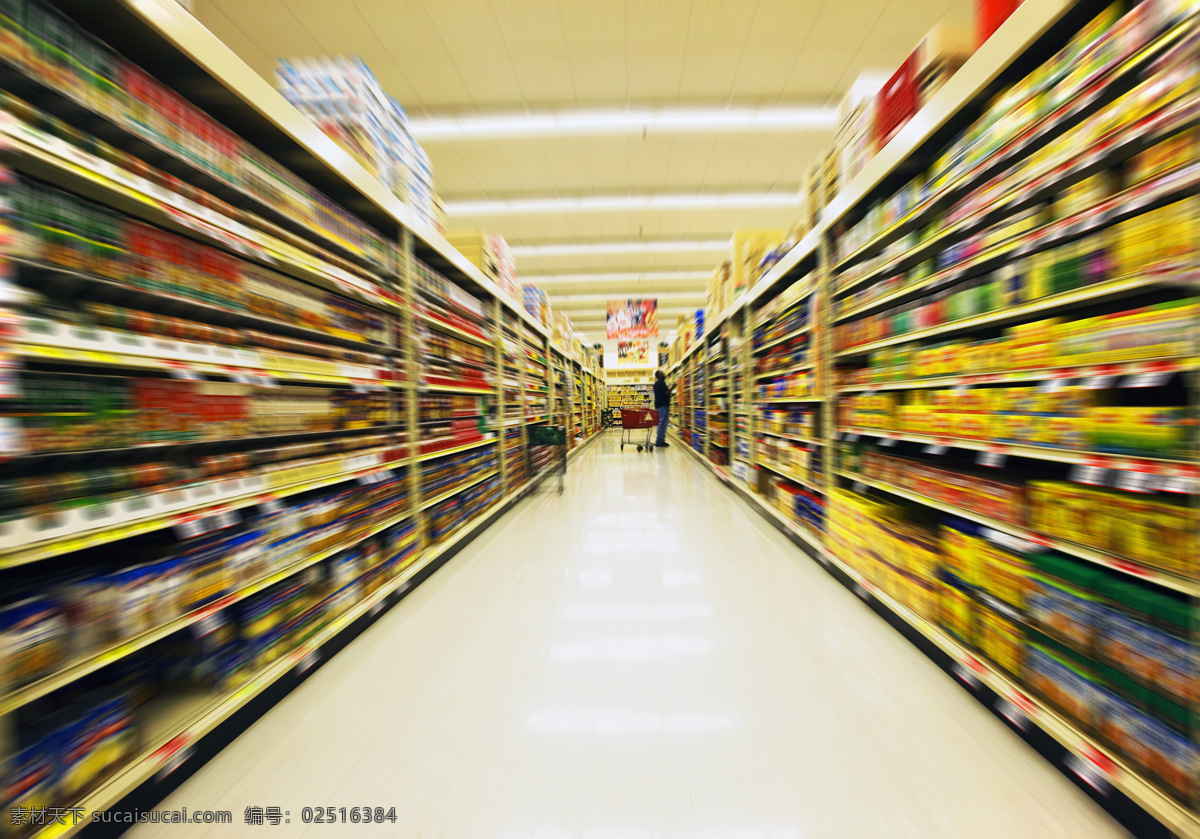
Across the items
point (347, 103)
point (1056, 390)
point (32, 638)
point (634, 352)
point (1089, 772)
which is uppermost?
point (347, 103)

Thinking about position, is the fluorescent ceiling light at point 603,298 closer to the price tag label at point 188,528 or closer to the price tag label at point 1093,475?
the price tag label at point 188,528

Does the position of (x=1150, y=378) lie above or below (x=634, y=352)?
below

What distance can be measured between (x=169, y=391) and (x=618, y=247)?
26.3 feet

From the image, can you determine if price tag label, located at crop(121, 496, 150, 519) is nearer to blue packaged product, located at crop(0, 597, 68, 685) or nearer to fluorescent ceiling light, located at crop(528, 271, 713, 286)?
blue packaged product, located at crop(0, 597, 68, 685)

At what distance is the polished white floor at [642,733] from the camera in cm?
87

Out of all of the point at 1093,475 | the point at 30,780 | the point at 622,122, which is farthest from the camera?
the point at 622,122

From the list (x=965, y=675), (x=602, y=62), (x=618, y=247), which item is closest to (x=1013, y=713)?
(x=965, y=675)

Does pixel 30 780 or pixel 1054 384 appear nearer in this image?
pixel 30 780

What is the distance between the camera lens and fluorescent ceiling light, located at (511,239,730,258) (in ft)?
25.4

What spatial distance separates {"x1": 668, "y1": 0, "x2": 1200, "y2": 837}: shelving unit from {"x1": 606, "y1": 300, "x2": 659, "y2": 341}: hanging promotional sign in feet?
20.7

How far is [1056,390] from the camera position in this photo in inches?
40.7

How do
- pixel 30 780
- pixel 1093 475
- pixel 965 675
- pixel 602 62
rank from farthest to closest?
pixel 602 62 < pixel 965 675 < pixel 1093 475 < pixel 30 780

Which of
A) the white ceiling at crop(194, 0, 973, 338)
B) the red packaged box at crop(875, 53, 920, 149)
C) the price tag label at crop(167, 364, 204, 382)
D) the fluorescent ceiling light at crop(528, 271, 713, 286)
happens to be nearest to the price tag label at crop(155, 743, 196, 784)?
the price tag label at crop(167, 364, 204, 382)

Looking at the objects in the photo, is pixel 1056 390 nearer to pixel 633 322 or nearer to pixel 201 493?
pixel 201 493
